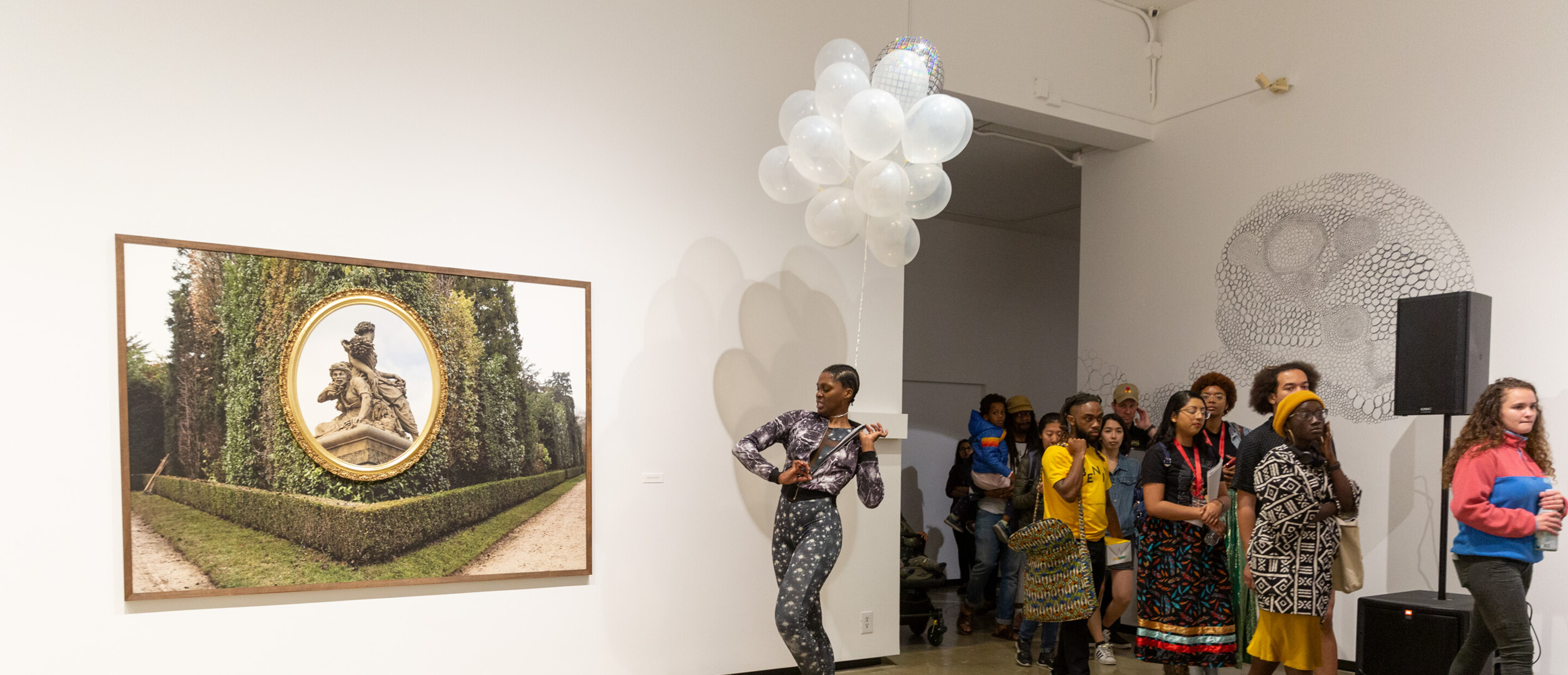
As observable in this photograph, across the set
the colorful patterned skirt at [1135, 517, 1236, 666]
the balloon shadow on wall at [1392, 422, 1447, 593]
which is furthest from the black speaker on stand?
the colorful patterned skirt at [1135, 517, 1236, 666]

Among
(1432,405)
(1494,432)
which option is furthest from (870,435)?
(1432,405)

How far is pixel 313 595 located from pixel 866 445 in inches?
92.8

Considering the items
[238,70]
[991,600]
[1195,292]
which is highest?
[238,70]

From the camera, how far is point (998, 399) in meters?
7.23

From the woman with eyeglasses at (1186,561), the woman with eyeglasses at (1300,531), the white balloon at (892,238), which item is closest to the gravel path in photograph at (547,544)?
the white balloon at (892,238)

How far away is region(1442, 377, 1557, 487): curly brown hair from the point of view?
3.98 metres

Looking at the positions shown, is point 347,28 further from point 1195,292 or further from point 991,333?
point 991,333

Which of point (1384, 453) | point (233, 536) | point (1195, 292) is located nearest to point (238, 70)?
point (233, 536)

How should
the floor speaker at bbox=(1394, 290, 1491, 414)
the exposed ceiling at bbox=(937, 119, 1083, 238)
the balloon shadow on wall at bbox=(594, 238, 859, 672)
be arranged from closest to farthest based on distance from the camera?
the floor speaker at bbox=(1394, 290, 1491, 414) < the balloon shadow on wall at bbox=(594, 238, 859, 672) < the exposed ceiling at bbox=(937, 119, 1083, 238)

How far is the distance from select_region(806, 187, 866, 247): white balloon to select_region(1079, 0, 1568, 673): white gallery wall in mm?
3227

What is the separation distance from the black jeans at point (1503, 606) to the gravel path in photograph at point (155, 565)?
4.87 metres

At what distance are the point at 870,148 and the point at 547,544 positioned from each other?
2.29 meters

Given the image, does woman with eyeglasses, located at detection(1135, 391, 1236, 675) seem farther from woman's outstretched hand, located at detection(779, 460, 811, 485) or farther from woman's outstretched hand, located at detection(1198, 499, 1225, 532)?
woman's outstretched hand, located at detection(779, 460, 811, 485)

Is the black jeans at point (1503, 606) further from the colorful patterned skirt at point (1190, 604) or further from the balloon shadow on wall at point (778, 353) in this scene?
the balloon shadow on wall at point (778, 353)
